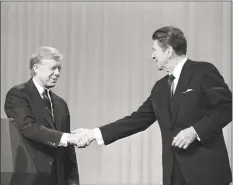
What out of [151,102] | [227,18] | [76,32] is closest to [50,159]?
[151,102]

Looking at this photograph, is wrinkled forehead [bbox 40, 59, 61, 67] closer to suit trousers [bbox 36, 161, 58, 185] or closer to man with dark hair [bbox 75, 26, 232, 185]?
suit trousers [bbox 36, 161, 58, 185]

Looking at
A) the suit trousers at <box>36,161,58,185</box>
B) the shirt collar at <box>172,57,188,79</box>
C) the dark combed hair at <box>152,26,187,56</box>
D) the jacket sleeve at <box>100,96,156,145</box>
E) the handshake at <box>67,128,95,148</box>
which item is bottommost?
the suit trousers at <box>36,161,58,185</box>

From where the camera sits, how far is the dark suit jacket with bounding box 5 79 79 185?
2596mm

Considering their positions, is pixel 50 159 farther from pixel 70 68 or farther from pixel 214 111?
pixel 70 68

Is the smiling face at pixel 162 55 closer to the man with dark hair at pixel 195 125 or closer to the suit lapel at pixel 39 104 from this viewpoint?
the man with dark hair at pixel 195 125

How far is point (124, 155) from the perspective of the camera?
157 inches

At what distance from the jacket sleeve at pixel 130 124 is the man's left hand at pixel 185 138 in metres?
0.57

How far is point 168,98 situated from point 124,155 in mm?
1614

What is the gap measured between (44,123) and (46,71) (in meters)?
0.31

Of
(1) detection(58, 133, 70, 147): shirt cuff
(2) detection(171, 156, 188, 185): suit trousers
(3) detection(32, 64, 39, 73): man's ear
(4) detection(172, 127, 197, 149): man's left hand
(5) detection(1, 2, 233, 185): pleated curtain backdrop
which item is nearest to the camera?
(4) detection(172, 127, 197, 149): man's left hand

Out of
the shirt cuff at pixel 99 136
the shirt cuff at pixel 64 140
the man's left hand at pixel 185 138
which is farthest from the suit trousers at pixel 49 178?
the man's left hand at pixel 185 138

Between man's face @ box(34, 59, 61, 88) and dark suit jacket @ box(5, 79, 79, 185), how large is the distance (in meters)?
0.08

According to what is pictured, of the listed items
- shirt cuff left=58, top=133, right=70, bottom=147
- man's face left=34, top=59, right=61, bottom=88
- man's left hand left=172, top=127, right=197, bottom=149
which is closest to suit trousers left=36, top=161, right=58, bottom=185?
shirt cuff left=58, top=133, right=70, bottom=147

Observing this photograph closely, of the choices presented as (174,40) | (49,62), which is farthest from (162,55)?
(49,62)
